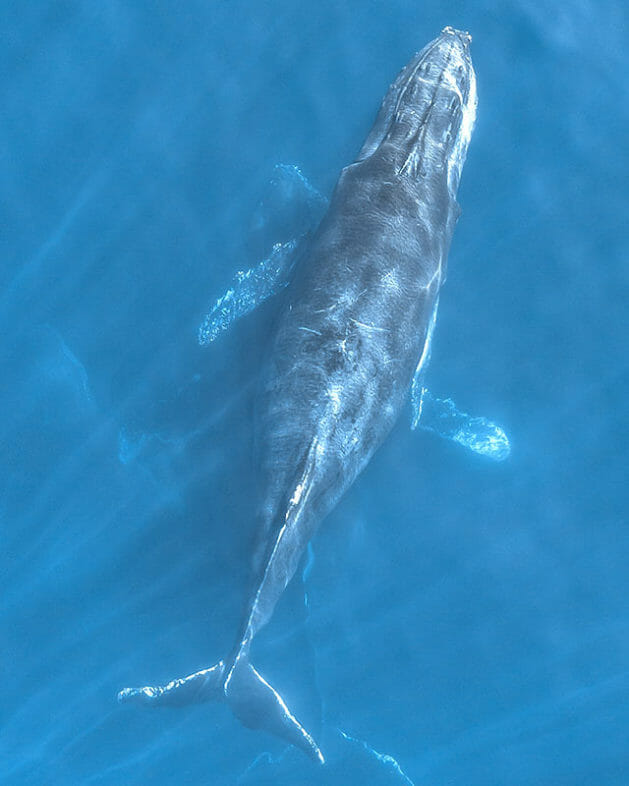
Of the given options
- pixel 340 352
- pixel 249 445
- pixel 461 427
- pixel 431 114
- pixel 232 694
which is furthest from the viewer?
pixel 431 114

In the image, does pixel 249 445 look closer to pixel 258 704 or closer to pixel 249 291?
pixel 249 291

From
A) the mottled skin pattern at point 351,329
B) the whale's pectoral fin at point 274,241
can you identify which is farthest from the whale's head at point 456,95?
the whale's pectoral fin at point 274,241

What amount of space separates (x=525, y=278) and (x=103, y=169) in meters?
8.76

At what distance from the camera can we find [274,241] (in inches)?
609

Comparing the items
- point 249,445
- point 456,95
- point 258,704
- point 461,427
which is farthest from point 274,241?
point 258,704

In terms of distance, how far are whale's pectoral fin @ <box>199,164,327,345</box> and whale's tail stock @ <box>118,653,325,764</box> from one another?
19.5 ft

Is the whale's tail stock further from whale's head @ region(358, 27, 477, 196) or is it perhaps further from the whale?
whale's head @ region(358, 27, 477, 196)

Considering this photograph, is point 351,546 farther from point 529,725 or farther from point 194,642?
point 529,725

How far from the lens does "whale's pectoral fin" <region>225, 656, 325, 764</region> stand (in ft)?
39.4

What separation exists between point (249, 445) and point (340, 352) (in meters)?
2.64

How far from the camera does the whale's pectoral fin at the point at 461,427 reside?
14766 millimetres

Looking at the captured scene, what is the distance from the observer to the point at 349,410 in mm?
12289

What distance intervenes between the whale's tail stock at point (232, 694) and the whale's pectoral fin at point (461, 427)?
17.9ft

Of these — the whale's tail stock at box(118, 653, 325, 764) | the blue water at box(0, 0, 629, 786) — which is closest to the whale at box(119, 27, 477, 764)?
the whale's tail stock at box(118, 653, 325, 764)
